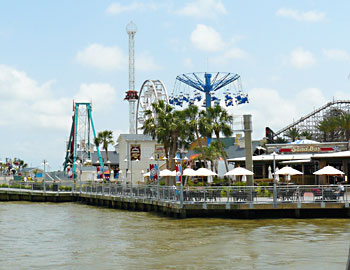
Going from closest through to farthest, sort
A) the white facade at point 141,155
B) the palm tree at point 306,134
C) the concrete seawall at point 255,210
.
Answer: the concrete seawall at point 255,210 → the white facade at point 141,155 → the palm tree at point 306,134

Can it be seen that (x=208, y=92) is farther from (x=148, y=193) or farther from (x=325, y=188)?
(x=325, y=188)

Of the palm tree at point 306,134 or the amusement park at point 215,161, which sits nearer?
the amusement park at point 215,161

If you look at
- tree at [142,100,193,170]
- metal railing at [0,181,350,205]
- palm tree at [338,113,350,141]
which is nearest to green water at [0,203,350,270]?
metal railing at [0,181,350,205]

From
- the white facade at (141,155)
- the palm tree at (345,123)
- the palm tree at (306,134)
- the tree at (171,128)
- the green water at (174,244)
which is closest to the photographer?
the green water at (174,244)

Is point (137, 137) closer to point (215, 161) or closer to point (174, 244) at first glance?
point (215, 161)

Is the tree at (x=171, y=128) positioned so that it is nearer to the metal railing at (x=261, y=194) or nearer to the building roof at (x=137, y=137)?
the building roof at (x=137, y=137)

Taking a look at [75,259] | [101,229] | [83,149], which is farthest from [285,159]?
[83,149]

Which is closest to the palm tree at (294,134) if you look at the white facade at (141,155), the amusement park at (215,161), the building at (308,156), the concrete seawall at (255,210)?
the amusement park at (215,161)

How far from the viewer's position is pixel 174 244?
2600 cm

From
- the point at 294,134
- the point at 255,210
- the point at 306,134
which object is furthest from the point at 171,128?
the point at 294,134

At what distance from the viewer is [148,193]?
4403 centimetres

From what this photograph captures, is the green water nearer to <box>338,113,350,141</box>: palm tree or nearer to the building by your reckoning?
the building

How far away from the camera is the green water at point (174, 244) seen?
21359mm

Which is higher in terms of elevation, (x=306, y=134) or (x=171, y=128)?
(x=306, y=134)
